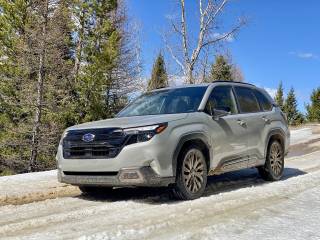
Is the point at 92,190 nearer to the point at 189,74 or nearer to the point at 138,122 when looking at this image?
the point at 138,122

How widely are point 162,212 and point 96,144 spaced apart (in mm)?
1351

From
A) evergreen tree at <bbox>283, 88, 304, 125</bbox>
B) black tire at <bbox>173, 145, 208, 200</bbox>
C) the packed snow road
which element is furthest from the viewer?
evergreen tree at <bbox>283, 88, 304, 125</bbox>

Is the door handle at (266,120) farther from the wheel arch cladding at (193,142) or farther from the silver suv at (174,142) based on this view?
the wheel arch cladding at (193,142)

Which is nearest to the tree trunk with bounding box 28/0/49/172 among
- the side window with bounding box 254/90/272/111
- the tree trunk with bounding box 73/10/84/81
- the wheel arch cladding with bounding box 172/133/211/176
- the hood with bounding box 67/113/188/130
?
the tree trunk with bounding box 73/10/84/81

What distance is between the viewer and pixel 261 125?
859cm

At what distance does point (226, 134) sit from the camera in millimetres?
7551

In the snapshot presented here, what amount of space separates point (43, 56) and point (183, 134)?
1710 cm

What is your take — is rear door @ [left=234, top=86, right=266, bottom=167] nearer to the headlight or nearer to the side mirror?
the side mirror

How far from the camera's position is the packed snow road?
477 cm

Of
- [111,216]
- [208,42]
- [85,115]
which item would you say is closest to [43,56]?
[85,115]

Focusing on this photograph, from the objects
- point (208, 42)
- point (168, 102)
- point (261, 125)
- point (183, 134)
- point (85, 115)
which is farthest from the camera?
point (208, 42)

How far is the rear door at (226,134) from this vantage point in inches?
288

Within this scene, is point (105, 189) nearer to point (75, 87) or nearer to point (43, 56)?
point (43, 56)

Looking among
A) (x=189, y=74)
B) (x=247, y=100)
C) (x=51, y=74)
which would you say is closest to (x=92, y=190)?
(x=247, y=100)
